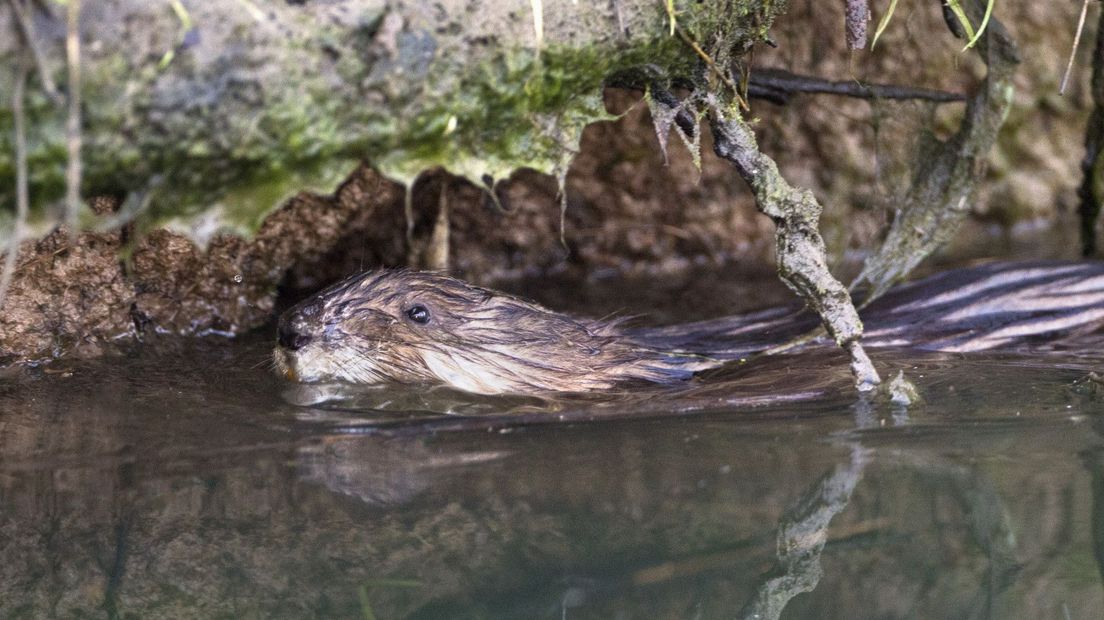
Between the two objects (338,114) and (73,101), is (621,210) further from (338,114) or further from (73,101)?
(73,101)

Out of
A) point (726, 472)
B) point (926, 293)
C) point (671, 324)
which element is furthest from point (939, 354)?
point (726, 472)

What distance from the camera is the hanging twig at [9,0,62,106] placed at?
236 centimetres

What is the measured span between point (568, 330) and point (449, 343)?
0.43 m

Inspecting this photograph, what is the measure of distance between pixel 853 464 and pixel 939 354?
52.3 inches

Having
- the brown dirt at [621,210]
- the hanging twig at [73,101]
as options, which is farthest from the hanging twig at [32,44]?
the brown dirt at [621,210]

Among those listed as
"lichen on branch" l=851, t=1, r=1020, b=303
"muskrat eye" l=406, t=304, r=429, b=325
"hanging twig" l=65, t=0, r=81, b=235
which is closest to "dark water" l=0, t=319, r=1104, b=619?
"muskrat eye" l=406, t=304, r=429, b=325

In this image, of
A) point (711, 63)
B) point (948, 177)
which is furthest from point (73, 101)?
point (948, 177)

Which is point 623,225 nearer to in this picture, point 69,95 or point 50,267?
point 50,267

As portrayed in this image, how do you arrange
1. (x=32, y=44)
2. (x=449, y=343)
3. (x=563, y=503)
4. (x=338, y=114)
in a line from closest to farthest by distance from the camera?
(x=32, y=44)
(x=563, y=503)
(x=338, y=114)
(x=449, y=343)

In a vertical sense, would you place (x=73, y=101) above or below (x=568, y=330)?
above

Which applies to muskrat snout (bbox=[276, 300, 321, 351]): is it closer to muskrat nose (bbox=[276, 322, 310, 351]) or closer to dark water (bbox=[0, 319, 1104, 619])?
muskrat nose (bbox=[276, 322, 310, 351])

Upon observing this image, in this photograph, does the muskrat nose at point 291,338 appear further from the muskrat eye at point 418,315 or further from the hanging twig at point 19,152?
the hanging twig at point 19,152

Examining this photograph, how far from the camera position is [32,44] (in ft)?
7.76

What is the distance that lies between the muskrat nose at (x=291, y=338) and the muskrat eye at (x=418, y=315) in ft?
1.20
